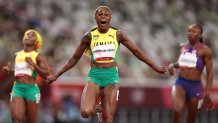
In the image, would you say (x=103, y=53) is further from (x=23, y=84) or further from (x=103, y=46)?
(x=23, y=84)

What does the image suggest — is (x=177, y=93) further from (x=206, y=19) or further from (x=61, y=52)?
(x=206, y=19)

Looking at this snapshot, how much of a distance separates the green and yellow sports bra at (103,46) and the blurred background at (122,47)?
8.71m

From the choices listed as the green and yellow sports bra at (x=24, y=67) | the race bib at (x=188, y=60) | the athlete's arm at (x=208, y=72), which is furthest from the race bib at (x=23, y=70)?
the athlete's arm at (x=208, y=72)

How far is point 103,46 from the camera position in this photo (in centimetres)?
1237

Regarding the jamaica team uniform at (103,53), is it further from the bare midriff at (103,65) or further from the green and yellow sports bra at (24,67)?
the green and yellow sports bra at (24,67)

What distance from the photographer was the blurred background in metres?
21.5

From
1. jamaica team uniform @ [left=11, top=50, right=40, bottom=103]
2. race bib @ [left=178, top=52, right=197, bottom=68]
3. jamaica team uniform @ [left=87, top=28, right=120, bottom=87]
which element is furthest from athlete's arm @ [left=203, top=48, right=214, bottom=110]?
jamaica team uniform @ [left=11, top=50, right=40, bottom=103]

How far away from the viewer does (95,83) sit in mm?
12422

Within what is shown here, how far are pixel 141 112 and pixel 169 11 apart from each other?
734cm

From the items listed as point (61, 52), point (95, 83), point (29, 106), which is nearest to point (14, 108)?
point (29, 106)

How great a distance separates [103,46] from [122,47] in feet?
41.1

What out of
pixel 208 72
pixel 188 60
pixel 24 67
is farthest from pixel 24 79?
pixel 208 72

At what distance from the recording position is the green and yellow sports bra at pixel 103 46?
12.4 m

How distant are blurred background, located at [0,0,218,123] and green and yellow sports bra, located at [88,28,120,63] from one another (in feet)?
28.6
